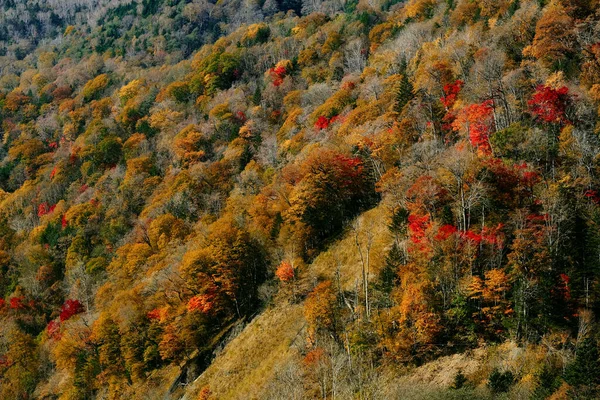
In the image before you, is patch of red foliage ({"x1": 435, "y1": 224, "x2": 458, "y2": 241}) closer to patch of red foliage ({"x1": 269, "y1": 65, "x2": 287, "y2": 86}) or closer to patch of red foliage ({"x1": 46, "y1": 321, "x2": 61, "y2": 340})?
patch of red foliage ({"x1": 46, "y1": 321, "x2": 61, "y2": 340})

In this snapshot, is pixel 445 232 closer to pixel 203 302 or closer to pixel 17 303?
pixel 203 302

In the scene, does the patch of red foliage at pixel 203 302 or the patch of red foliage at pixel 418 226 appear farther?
the patch of red foliage at pixel 203 302

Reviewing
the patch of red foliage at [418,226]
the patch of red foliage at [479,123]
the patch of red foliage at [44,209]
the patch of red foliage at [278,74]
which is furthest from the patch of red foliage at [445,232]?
the patch of red foliage at [44,209]

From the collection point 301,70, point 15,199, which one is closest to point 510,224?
point 301,70

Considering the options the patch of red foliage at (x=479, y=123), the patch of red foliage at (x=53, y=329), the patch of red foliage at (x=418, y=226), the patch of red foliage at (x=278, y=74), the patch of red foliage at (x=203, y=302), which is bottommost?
the patch of red foliage at (x=53, y=329)

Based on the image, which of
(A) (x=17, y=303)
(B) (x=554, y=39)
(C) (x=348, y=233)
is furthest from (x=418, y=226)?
(A) (x=17, y=303)

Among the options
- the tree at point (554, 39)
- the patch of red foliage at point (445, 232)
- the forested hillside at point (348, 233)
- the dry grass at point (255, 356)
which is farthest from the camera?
the tree at point (554, 39)

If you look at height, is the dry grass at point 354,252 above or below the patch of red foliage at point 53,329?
above

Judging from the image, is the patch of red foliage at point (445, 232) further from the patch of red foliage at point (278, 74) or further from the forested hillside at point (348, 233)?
the patch of red foliage at point (278, 74)

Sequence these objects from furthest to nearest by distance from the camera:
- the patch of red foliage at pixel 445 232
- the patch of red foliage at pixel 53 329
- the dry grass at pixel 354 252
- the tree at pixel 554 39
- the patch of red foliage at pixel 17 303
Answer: the patch of red foliage at pixel 17 303, the patch of red foliage at pixel 53 329, the tree at pixel 554 39, the dry grass at pixel 354 252, the patch of red foliage at pixel 445 232
